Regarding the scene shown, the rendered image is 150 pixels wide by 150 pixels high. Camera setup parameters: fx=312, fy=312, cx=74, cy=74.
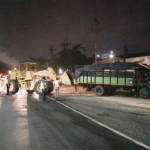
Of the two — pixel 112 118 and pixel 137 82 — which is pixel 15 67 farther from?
pixel 112 118

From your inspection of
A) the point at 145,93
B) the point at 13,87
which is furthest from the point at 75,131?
the point at 13,87

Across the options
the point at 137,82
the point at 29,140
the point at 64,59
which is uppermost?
the point at 64,59

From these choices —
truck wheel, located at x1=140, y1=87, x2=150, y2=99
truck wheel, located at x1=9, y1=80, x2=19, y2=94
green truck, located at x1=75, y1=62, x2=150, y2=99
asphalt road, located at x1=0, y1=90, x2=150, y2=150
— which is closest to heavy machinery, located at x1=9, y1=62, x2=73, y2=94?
truck wheel, located at x1=9, y1=80, x2=19, y2=94

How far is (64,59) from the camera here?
5569cm

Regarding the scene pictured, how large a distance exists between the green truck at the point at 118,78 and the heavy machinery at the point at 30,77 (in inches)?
73.7

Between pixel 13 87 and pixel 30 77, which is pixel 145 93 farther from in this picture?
pixel 13 87

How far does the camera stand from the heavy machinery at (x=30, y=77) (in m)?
29.1

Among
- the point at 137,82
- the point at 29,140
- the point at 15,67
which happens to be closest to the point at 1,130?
the point at 29,140

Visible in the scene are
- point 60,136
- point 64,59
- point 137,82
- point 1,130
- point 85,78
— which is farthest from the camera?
point 64,59

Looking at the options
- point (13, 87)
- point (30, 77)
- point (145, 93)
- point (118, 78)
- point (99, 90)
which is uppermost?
point (30, 77)

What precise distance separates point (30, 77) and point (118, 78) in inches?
344

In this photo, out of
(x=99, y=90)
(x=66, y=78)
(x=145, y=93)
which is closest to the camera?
(x=145, y=93)

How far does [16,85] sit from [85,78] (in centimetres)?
662

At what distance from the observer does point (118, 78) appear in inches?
1030
